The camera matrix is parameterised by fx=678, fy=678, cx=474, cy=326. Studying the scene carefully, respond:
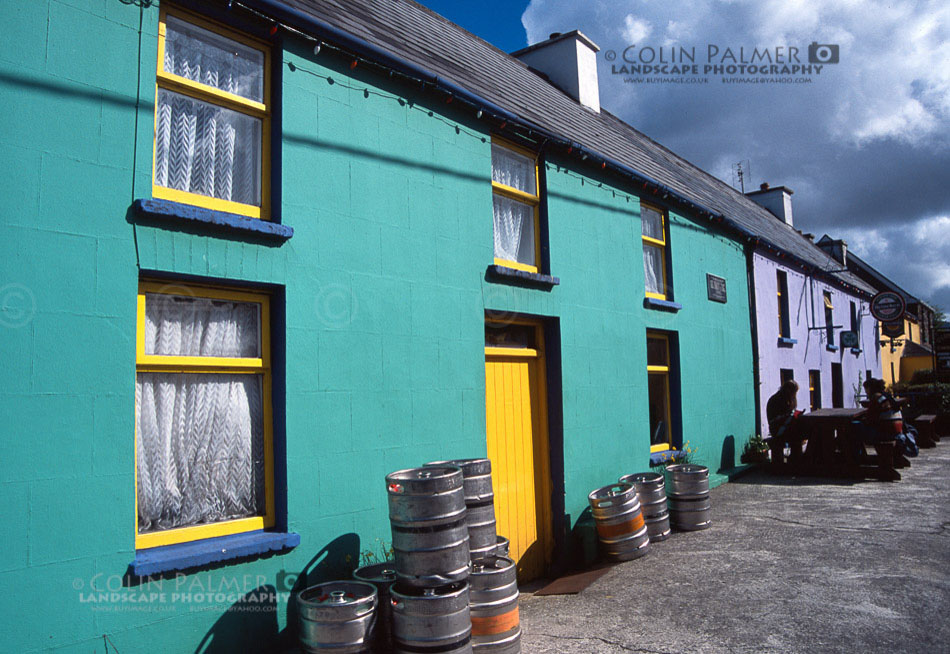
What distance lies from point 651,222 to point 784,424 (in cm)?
483

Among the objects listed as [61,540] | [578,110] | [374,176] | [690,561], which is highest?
[578,110]

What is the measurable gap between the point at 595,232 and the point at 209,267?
5.39 m

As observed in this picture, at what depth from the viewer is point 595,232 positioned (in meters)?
8.70

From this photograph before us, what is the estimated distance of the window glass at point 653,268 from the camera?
10.2 meters

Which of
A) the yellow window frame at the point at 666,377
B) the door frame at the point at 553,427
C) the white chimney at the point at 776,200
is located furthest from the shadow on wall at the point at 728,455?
the white chimney at the point at 776,200

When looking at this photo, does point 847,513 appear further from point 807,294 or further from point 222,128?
point 807,294

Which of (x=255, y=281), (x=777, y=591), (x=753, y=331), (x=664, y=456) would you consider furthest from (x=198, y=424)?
(x=753, y=331)

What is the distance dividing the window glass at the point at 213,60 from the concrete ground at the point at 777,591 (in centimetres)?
475

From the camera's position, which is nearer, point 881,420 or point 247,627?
point 247,627

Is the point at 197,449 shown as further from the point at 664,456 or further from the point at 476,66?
the point at 664,456

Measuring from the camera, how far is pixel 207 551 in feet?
13.9

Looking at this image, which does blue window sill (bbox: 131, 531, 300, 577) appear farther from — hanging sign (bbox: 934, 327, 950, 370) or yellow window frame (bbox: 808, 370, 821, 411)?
hanging sign (bbox: 934, 327, 950, 370)

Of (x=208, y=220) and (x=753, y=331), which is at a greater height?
(x=208, y=220)

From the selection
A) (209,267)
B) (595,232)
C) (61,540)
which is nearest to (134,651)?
(61,540)
